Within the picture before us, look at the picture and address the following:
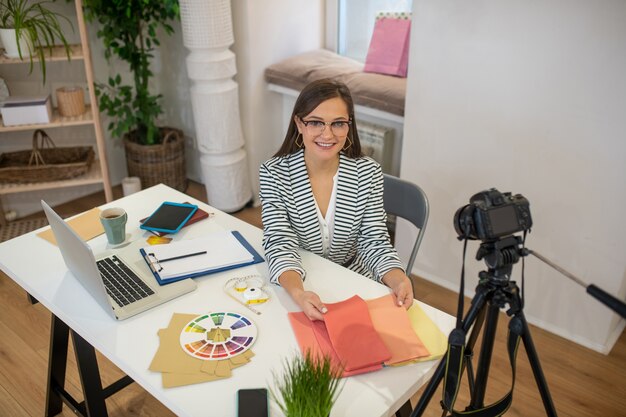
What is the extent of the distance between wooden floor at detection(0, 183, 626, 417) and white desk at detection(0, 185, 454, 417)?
698 mm

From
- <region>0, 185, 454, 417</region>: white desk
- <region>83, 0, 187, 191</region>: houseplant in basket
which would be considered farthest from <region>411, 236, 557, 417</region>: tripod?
<region>83, 0, 187, 191</region>: houseplant in basket

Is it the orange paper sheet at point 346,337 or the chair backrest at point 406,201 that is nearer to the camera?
the orange paper sheet at point 346,337

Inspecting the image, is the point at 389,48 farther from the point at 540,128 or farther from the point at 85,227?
the point at 85,227

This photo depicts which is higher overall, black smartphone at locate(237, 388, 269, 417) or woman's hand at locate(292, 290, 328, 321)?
woman's hand at locate(292, 290, 328, 321)

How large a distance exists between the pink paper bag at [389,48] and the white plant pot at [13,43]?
5.57 ft

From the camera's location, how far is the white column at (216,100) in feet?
9.75

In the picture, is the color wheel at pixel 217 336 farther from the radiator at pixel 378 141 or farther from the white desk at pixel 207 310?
the radiator at pixel 378 141

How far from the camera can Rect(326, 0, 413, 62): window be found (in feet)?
11.3

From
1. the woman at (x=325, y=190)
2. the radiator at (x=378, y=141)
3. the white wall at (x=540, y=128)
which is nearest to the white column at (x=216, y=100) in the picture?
the radiator at (x=378, y=141)

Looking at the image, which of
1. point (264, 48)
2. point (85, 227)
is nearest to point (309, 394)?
point (85, 227)

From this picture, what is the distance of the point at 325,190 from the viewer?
1.85 metres

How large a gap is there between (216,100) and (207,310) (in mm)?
1809

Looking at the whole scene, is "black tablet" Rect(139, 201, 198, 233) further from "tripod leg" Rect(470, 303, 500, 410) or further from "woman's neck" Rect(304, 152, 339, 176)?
"tripod leg" Rect(470, 303, 500, 410)

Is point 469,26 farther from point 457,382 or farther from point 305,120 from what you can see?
point 457,382
